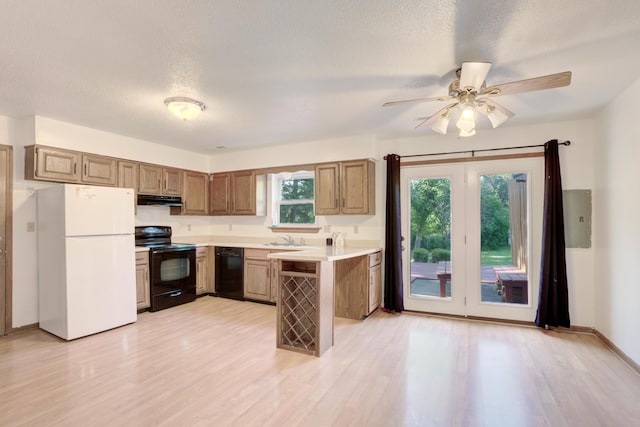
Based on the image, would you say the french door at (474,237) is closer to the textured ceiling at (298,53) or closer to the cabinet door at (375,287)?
the cabinet door at (375,287)

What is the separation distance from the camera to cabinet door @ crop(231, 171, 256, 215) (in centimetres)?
528

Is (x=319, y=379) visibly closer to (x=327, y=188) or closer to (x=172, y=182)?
(x=327, y=188)

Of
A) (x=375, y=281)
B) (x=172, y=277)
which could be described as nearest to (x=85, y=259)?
(x=172, y=277)

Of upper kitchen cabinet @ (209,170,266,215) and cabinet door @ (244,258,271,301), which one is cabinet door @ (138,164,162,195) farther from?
cabinet door @ (244,258,271,301)

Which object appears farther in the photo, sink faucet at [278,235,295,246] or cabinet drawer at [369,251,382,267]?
sink faucet at [278,235,295,246]

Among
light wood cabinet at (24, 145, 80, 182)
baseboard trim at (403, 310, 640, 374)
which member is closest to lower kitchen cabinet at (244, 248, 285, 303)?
baseboard trim at (403, 310, 640, 374)

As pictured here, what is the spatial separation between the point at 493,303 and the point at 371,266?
5.12 feet

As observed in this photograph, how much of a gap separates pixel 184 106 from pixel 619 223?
4211 millimetres

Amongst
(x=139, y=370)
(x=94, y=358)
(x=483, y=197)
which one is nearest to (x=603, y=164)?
(x=483, y=197)

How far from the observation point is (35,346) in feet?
10.6

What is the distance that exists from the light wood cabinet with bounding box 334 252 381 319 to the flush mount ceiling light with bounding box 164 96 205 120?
2.48 metres

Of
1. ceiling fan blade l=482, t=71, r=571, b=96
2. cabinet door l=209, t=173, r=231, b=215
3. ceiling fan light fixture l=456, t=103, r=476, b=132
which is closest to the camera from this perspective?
ceiling fan blade l=482, t=71, r=571, b=96

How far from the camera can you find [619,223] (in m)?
3.08

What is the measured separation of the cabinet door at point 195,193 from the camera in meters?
5.27
